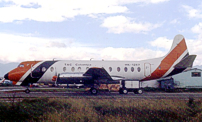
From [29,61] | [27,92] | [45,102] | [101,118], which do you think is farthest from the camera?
[29,61]

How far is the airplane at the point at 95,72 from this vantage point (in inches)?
929

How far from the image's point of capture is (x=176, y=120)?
930 cm

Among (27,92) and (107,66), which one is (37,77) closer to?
(27,92)

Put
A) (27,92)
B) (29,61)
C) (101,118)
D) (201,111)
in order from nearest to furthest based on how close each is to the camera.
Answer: (101,118)
(201,111)
(27,92)
(29,61)

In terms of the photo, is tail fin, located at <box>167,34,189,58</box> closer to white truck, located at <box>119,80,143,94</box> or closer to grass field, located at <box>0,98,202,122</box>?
white truck, located at <box>119,80,143,94</box>

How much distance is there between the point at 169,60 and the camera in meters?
27.0

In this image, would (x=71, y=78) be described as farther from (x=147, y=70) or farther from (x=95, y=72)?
(x=147, y=70)

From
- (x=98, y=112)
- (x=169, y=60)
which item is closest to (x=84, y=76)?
(x=169, y=60)

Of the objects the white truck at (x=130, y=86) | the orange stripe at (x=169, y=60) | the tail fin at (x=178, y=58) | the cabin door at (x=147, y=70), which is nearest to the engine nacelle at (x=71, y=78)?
the white truck at (x=130, y=86)

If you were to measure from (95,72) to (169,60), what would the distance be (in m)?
10.0

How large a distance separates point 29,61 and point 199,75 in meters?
32.0

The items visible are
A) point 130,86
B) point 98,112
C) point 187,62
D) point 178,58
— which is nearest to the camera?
point 98,112

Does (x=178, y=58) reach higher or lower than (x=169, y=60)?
higher

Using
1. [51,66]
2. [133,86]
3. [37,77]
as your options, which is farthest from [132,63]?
[37,77]
